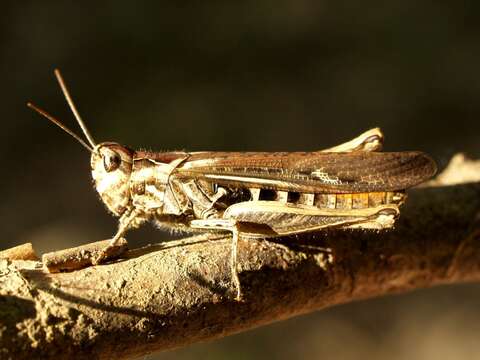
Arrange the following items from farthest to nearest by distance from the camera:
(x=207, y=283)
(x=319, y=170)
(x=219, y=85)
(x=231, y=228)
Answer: (x=219, y=85), (x=319, y=170), (x=231, y=228), (x=207, y=283)

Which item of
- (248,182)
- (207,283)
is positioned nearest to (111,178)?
(248,182)

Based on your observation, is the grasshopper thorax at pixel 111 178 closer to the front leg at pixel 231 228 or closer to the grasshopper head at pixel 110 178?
the grasshopper head at pixel 110 178

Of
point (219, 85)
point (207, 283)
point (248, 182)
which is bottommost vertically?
point (207, 283)

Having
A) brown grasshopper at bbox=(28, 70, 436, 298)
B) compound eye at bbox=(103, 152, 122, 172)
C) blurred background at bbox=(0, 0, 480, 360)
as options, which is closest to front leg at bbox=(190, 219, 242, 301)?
brown grasshopper at bbox=(28, 70, 436, 298)

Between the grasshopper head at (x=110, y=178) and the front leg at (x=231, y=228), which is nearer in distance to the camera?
the front leg at (x=231, y=228)

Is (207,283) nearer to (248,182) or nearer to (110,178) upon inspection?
(248,182)

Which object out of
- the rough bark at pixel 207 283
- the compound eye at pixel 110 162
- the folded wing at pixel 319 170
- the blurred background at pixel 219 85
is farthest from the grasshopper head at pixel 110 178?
the blurred background at pixel 219 85

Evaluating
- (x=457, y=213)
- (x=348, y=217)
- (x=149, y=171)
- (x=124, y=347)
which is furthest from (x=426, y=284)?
(x=124, y=347)
